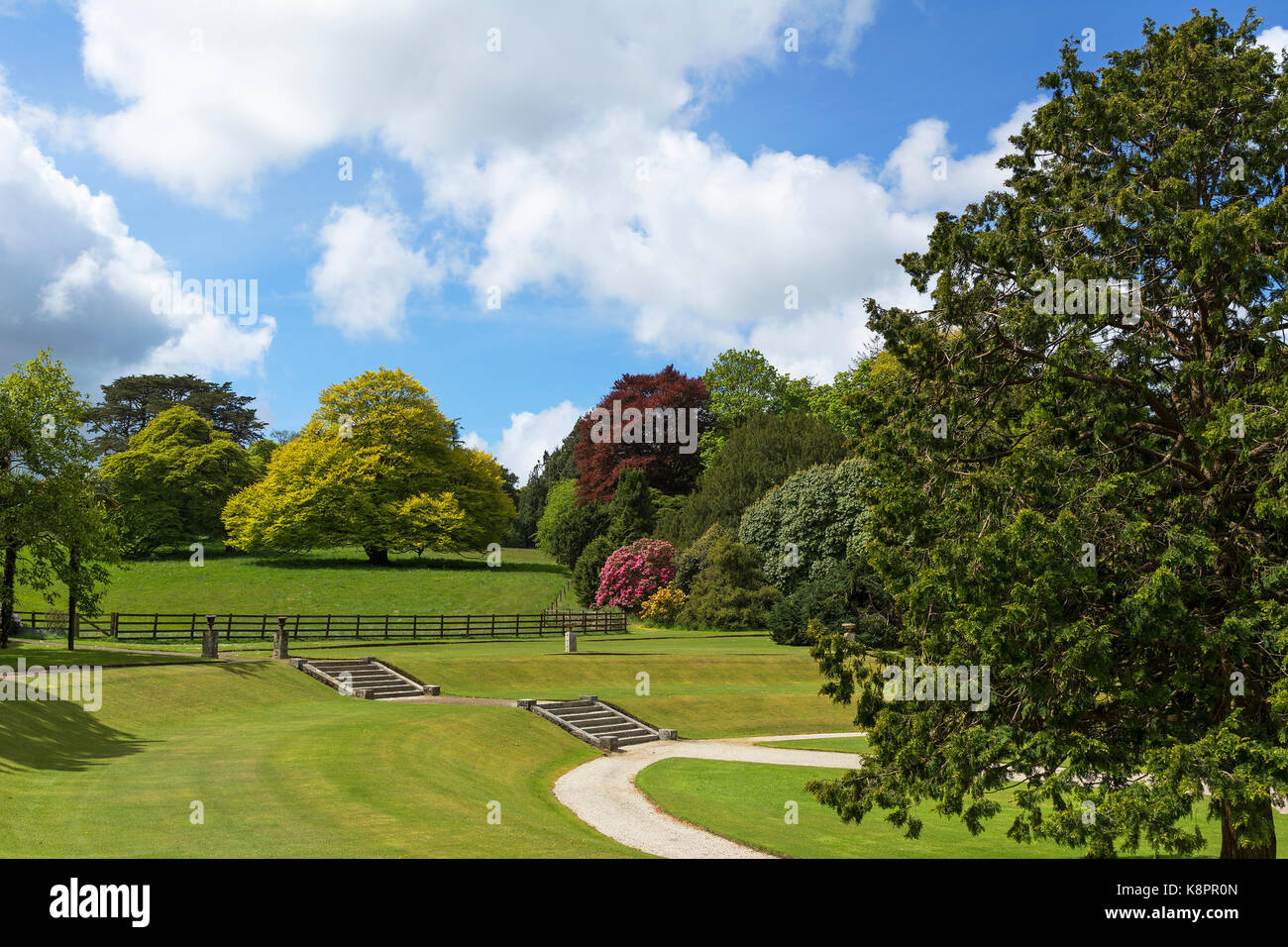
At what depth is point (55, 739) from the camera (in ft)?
61.7

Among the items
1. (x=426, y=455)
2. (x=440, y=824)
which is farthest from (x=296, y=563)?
(x=440, y=824)

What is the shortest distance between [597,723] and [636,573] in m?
28.8

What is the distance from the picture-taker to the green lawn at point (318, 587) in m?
55.6

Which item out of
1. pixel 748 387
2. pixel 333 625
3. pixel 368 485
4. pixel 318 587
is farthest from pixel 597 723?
pixel 748 387

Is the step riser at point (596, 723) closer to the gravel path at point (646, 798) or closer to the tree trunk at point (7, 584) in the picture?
the gravel path at point (646, 798)

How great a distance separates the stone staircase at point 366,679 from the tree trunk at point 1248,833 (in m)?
23.8

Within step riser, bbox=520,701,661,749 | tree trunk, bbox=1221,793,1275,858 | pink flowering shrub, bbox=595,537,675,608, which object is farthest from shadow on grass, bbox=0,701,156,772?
pink flowering shrub, bbox=595,537,675,608

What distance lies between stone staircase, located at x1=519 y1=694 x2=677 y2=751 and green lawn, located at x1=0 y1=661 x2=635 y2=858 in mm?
658

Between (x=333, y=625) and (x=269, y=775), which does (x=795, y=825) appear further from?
(x=333, y=625)

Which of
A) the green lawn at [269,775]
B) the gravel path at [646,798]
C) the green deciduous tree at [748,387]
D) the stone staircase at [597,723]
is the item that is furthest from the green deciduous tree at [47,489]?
the green deciduous tree at [748,387]

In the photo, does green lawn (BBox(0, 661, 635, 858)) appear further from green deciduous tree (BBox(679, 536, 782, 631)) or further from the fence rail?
green deciduous tree (BBox(679, 536, 782, 631))
